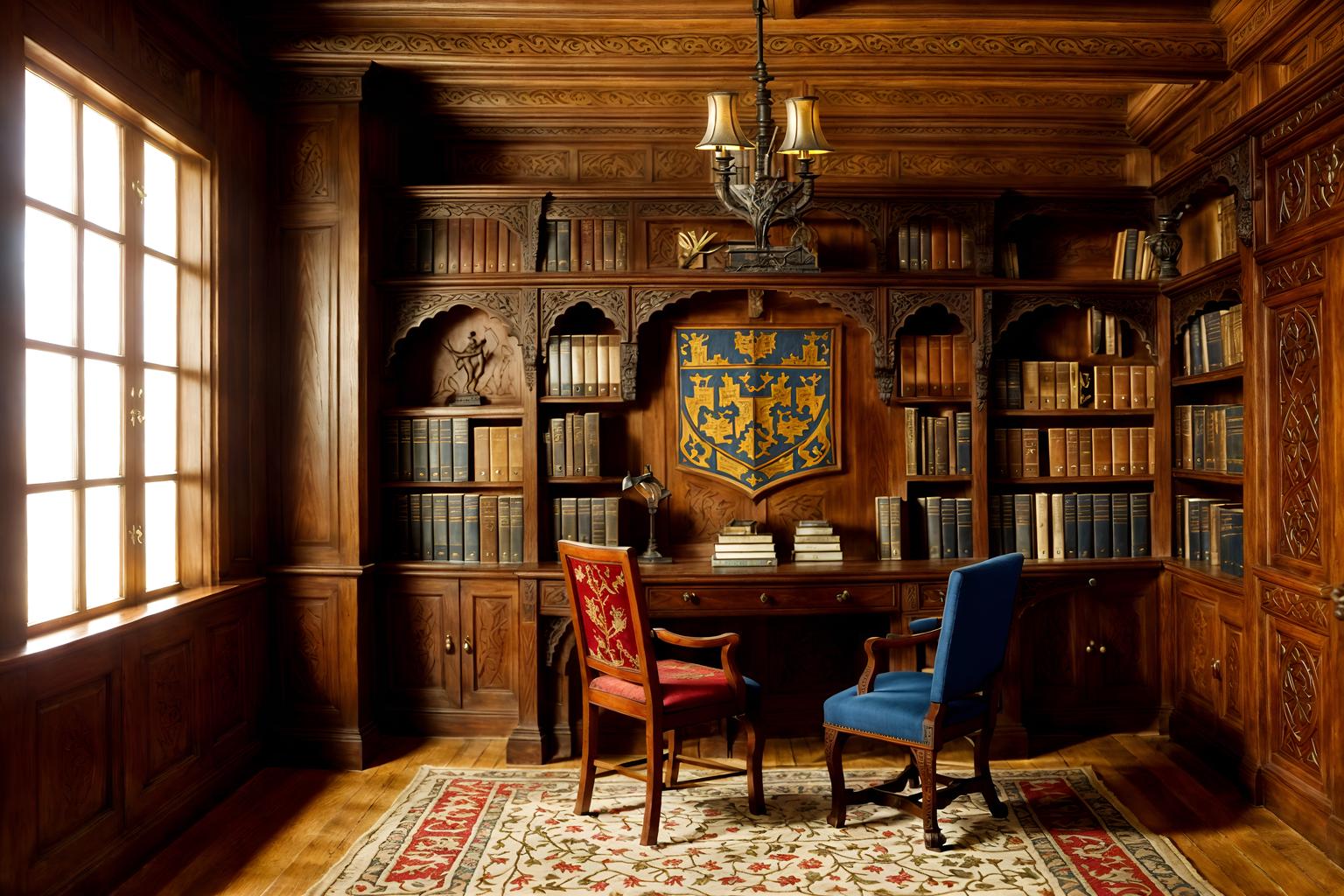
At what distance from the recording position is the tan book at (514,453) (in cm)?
502

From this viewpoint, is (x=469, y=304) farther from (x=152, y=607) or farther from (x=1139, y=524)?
(x=1139, y=524)

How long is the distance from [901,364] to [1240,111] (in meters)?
1.87

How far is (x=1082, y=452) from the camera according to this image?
5.05 m

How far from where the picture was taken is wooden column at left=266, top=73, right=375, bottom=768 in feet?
15.1

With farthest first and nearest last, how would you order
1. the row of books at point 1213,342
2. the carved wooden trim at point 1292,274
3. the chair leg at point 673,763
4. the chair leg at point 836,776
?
the row of books at point 1213,342
the chair leg at point 673,763
the chair leg at point 836,776
the carved wooden trim at point 1292,274

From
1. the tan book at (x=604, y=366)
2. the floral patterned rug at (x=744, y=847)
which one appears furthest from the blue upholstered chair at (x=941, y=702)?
the tan book at (x=604, y=366)

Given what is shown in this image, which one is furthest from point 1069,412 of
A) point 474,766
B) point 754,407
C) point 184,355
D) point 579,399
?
point 184,355

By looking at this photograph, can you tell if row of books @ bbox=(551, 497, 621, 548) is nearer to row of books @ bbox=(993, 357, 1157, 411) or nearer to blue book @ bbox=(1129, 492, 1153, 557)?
row of books @ bbox=(993, 357, 1157, 411)

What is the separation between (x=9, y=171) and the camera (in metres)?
2.91

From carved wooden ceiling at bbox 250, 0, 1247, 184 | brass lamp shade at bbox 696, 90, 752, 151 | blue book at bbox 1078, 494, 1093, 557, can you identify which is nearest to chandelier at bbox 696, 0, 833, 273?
brass lamp shade at bbox 696, 90, 752, 151

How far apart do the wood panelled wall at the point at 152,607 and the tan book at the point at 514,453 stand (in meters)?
1.17

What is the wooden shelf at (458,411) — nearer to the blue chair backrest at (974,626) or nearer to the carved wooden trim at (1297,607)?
the blue chair backrest at (974,626)

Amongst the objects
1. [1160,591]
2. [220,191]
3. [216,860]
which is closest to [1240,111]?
[1160,591]

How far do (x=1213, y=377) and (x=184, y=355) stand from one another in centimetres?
459
